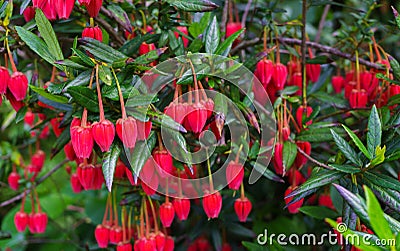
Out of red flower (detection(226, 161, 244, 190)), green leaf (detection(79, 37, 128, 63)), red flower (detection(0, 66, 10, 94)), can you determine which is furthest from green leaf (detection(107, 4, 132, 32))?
red flower (detection(226, 161, 244, 190))

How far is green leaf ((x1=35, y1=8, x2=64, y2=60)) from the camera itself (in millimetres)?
822

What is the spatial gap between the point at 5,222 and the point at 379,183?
1.54 meters

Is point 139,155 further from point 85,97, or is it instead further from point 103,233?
point 103,233

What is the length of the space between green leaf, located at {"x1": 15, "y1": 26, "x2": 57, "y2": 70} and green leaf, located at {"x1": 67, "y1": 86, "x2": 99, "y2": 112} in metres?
0.08

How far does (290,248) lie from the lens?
1498mm

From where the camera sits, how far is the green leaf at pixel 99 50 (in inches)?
33.4

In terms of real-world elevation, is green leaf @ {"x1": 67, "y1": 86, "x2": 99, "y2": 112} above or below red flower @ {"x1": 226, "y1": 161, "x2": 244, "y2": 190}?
above

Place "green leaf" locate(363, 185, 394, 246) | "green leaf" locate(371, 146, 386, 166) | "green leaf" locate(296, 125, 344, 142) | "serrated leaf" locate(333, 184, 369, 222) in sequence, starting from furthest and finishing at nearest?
"green leaf" locate(296, 125, 344, 142), "green leaf" locate(371, 146, 386, 166), "serrated leaf" locate(333, 184, 369, 222), "green leaf" locate(363, 185, 394, 246)

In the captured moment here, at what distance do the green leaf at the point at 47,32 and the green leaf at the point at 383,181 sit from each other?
57 cm

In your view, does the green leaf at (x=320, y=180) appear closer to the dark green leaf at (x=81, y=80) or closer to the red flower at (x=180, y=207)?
the red flower at (x=180, y=207)

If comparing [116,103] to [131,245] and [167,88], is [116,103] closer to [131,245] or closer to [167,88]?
[167,88]

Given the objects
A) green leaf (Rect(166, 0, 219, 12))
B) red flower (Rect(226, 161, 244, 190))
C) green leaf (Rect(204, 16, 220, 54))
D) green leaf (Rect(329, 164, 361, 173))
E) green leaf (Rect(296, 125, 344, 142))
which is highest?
green leaf (Rect(166, 0, 219, 12))

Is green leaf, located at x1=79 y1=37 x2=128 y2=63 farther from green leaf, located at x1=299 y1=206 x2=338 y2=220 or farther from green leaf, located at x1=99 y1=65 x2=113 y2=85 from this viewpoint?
green leaf, located at x1=299 y1=206 x2=338 y2=220

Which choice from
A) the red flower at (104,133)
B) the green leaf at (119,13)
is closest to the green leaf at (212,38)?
the green leaf at (119,13)
